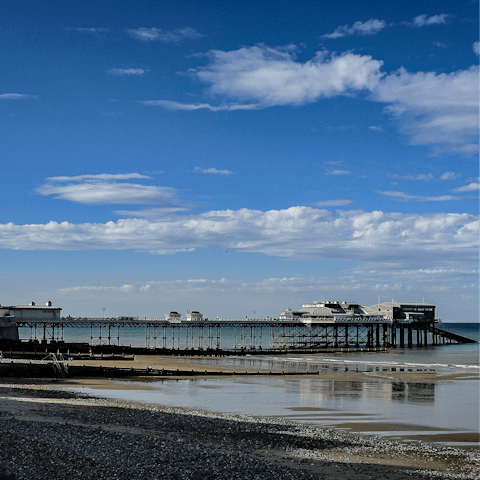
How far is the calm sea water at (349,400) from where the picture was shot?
30.3 m

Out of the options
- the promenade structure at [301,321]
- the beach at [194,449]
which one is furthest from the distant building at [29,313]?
the beach at [194,449]

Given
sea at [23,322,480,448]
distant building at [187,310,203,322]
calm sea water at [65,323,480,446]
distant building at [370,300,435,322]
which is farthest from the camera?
distant building at [370,300,435,322]

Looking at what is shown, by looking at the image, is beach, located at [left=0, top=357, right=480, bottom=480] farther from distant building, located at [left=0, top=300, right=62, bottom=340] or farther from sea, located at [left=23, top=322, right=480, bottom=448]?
distant building, located at [left=0, top=300, right=62, bottom=340]

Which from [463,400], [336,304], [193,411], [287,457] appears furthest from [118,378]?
[336,304]

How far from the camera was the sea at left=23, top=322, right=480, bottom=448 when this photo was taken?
30.0m

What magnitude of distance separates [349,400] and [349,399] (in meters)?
0.58

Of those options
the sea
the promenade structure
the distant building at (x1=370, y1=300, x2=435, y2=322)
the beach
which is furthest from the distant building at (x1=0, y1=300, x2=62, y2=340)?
the distant building at (x1=370, y1=300, x2=435, y2=322)

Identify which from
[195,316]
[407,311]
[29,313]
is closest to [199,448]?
[29,313]

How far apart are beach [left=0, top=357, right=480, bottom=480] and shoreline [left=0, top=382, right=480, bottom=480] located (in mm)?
38

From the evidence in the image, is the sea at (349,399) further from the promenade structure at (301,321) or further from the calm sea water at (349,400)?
the promenade structure at (301,321)

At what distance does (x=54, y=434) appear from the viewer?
2319 centimetres

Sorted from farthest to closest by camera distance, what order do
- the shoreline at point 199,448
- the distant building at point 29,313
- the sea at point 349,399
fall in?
the distant building at point 29,313 < the sea at point 349,399 < the shoreline at point 199,448

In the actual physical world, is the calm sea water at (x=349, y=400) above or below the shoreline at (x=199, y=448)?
below

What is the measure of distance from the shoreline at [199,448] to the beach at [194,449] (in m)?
0.04
